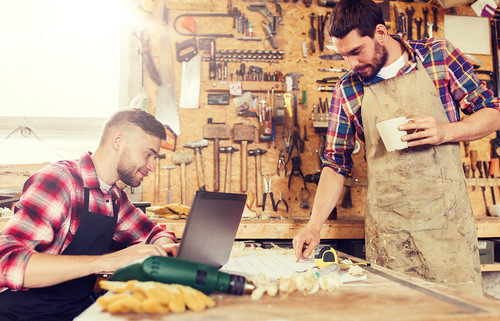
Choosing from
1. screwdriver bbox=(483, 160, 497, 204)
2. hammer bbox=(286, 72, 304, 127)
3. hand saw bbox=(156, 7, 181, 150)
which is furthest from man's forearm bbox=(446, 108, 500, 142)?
hand saw bbox=(156, 7, 181, 150)

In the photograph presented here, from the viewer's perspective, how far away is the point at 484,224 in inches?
109

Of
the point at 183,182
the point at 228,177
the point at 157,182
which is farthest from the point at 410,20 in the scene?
the point at 157,182

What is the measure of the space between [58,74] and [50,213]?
2.46m

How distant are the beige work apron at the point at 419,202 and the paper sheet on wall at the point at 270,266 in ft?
1.75

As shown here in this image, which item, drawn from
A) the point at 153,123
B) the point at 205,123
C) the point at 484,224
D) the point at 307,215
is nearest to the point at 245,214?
the point at 307,215

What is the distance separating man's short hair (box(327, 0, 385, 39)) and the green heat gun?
1356 mm

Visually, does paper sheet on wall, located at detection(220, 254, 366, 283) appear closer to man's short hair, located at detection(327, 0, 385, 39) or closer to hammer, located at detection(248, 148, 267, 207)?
man's short hair, located at detection(327, 0, 385, 39)

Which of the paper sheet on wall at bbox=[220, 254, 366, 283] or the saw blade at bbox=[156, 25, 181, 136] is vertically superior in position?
the saw blade at bbox=[156, 25, 181, 136]

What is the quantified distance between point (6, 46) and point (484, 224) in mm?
4085

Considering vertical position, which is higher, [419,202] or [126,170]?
[126,170]

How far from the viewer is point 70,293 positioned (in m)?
1.49

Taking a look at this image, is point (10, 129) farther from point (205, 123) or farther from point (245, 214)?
point (245, 214)

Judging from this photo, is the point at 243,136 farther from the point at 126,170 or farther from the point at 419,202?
the point at 419,202

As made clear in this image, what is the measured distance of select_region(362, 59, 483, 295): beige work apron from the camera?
1738 mm
